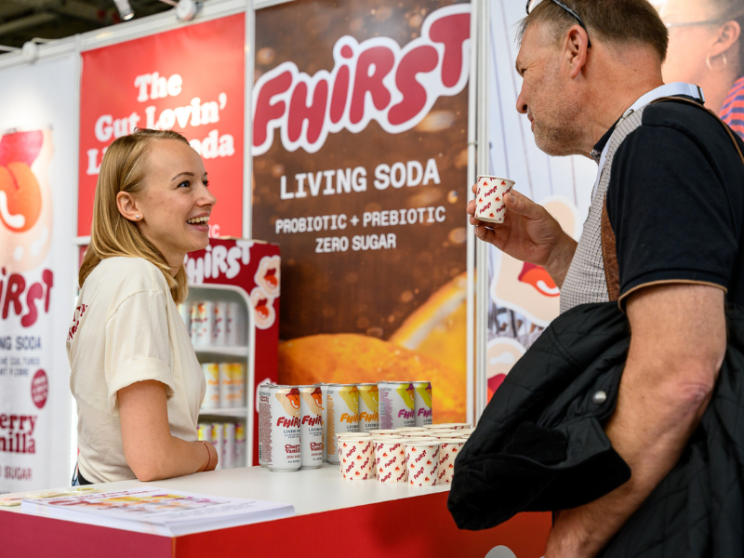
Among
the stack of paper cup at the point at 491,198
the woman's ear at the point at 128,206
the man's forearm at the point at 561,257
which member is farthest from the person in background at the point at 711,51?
the woman's ear at the point at 128,206

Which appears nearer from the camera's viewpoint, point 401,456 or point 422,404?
point 401,456

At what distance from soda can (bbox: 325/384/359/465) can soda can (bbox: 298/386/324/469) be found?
0.07 meters

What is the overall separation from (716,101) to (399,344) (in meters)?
1.99

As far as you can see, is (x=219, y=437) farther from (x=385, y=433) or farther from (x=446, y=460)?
(x=446, y=460)

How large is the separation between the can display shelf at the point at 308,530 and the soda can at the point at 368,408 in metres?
0.19

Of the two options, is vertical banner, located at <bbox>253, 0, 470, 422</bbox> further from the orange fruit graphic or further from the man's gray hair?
the man's gray hair

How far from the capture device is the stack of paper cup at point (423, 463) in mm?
1563

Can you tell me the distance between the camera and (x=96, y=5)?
233 inches

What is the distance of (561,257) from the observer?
6.29 ft

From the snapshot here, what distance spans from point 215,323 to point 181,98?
5.83 feet

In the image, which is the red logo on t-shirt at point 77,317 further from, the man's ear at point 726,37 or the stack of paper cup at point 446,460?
the man's ear at point 726,37

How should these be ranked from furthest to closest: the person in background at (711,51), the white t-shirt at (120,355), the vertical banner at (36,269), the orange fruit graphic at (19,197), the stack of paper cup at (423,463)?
1. the orange fruit graphic at (19,197)
2. the vertical banner at (36,269)
3. the person in background at (711,51)
4. the white t-shirt at (120,355)
5. the stack of paper cup at (423,463)

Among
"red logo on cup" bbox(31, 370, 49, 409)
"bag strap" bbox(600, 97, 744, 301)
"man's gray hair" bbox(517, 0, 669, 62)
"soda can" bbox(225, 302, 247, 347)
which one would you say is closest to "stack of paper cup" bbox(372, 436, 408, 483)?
"bag strap" bbox(600, 97, 744, 301)

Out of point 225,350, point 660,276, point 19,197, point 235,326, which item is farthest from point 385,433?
point 19,197
